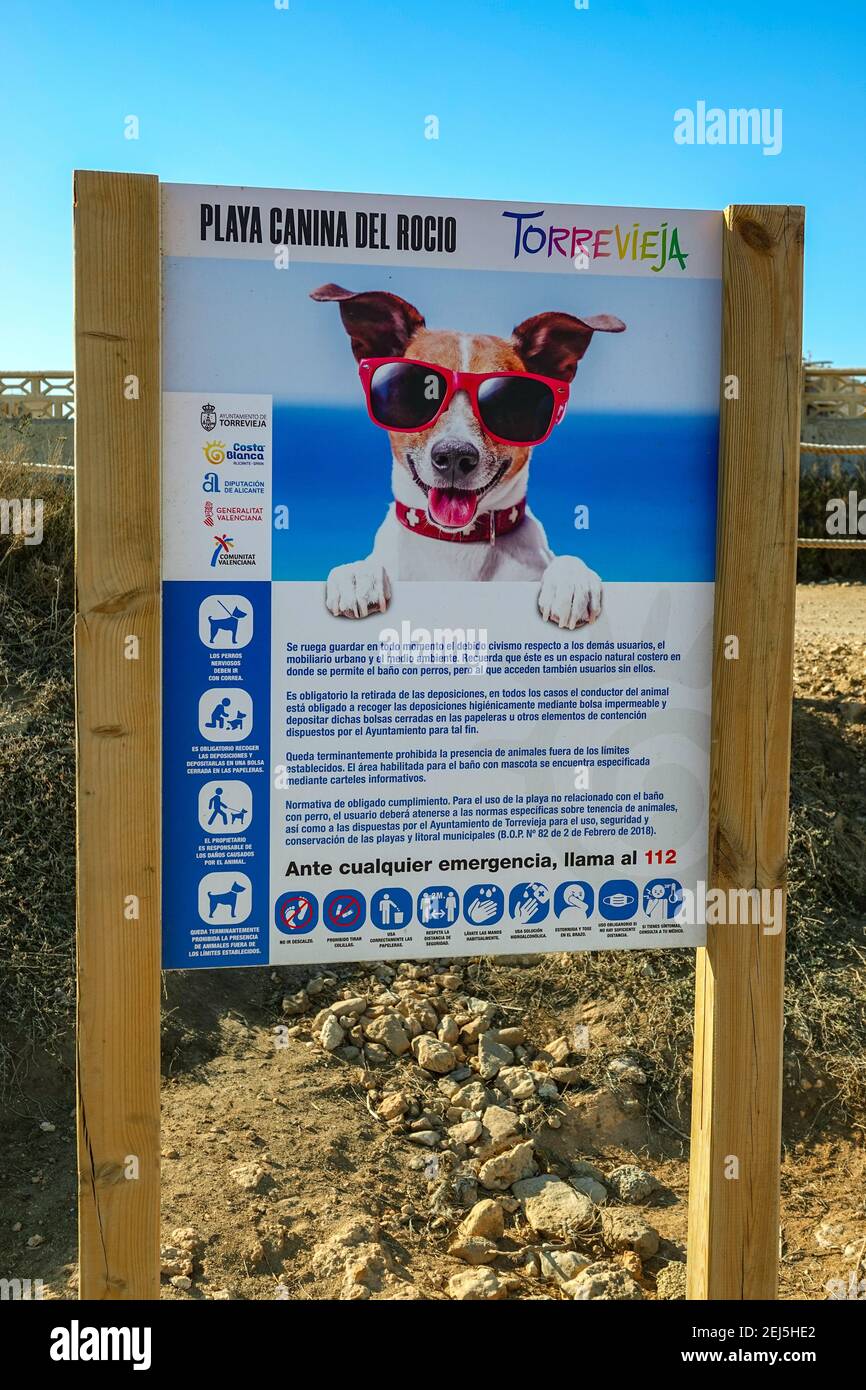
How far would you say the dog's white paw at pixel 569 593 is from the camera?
2412 millimetres

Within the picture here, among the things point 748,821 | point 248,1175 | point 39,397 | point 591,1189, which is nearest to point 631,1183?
point 591,1189

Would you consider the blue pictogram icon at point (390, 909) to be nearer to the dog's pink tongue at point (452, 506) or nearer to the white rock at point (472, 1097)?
the dog's pink tongue at point (452, 506)

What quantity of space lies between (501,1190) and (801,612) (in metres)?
6.72

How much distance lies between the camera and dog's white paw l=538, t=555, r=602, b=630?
241 cm

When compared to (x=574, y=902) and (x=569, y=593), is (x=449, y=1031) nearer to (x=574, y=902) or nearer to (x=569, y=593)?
(x=574, y=902)

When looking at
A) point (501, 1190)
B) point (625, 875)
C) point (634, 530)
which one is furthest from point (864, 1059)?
point (634, 530)

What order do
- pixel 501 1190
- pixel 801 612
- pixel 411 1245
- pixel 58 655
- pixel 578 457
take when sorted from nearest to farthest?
pixel 578 457
pixel 411 1245
pixel 501 1190
pixel 58 655
pixel 801 612

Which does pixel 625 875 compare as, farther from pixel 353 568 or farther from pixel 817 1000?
pixel 817 1000

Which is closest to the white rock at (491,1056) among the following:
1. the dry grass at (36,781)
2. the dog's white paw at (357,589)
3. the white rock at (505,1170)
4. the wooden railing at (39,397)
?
the white rock at (505,1170)

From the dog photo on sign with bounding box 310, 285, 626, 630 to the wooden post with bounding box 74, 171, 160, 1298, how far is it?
413 mm

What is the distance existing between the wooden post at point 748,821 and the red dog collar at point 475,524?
1.55 ft

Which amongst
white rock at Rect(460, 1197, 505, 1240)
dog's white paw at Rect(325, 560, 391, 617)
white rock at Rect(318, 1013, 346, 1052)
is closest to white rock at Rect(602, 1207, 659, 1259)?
white rock at Rect(460, 1197, 505, 1240)

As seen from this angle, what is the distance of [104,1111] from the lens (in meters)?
2.29

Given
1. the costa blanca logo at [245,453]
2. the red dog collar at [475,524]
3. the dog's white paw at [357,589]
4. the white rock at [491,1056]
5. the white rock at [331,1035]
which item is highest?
the costa blanca logo at [245,453]
